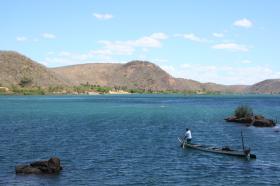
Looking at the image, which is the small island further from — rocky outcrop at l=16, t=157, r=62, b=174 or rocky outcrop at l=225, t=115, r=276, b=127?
rocky outcrop at l=16, t=157, r=62, b=174

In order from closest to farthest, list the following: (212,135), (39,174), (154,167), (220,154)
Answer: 1. (39,174)
2. (154,167)
3. (220,154)
4. (212,135)

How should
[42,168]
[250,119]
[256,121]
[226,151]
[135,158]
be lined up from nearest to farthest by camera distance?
1. [42,168]
2. [135,158]
3. [226,151]
4. [256,121]
5. [250,119]

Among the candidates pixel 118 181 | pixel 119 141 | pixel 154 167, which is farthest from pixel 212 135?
pixel 118 181

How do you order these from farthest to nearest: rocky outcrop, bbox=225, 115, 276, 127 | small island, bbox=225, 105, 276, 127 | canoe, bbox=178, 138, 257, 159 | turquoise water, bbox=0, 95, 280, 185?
small island, bbox=225, 105, 276, 127 < rocky outcrop, bbox=225, 115, 276, 127 < canoe, bbox=178, 138, 257, 159 < turquoise water, bbox=0, 95, 280, 185

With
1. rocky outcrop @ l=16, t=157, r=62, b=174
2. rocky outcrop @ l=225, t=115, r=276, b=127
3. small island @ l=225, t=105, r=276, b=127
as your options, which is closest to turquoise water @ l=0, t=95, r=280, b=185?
rocky outcrop @ l=16, t=157, r=62, b=174

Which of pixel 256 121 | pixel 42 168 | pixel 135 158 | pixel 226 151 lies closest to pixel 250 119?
pixel 256 121

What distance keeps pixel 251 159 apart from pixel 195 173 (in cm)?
953

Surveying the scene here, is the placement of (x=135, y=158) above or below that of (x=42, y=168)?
below

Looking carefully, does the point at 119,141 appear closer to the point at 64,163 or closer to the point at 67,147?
the point at 67,147

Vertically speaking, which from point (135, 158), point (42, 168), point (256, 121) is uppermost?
point (256, 121)

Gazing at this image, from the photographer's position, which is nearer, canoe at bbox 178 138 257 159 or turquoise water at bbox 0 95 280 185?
turquoise water at bbox 0 95 280 185

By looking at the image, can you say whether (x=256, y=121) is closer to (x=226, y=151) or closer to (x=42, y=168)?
(x=226, y=151)

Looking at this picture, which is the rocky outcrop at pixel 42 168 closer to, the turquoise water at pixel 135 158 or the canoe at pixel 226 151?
the turquoise water at pixel 135 158

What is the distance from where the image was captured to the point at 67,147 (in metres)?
52.8
